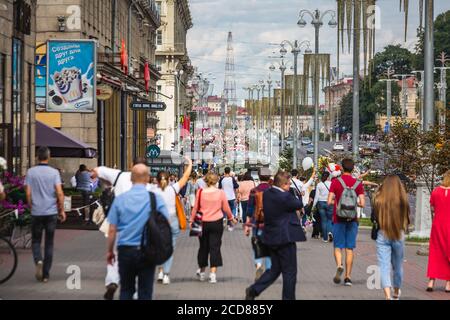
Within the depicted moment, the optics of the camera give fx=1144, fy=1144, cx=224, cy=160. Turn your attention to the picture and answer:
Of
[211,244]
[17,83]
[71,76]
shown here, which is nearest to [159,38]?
[71,76]

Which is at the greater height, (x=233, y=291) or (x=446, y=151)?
(x=446, y=151)

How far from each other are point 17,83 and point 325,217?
314 inches

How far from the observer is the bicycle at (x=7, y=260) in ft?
48.4

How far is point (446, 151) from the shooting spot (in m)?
23.7

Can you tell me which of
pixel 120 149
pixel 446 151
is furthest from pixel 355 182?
pixel 120 149

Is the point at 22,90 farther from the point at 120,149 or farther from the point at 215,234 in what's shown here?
the point at 120,149

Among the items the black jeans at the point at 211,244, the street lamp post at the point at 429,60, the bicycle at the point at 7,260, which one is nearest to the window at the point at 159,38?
the street lamp post at the point at 429,60

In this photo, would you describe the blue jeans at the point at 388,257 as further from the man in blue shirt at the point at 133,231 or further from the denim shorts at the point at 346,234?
the man in blue shirt at the point at 133,231

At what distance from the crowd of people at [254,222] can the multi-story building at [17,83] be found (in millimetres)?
8847

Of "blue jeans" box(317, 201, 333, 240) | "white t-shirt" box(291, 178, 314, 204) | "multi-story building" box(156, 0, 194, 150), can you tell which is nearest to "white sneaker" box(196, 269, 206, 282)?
"blue jeans" box(317, 201, 333, 240)

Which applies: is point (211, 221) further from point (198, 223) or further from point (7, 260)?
point (7, 260)

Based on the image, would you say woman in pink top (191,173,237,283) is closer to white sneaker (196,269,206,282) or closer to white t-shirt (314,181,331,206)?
white sneaker (196,269,206,282)

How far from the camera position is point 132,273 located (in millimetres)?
10555
